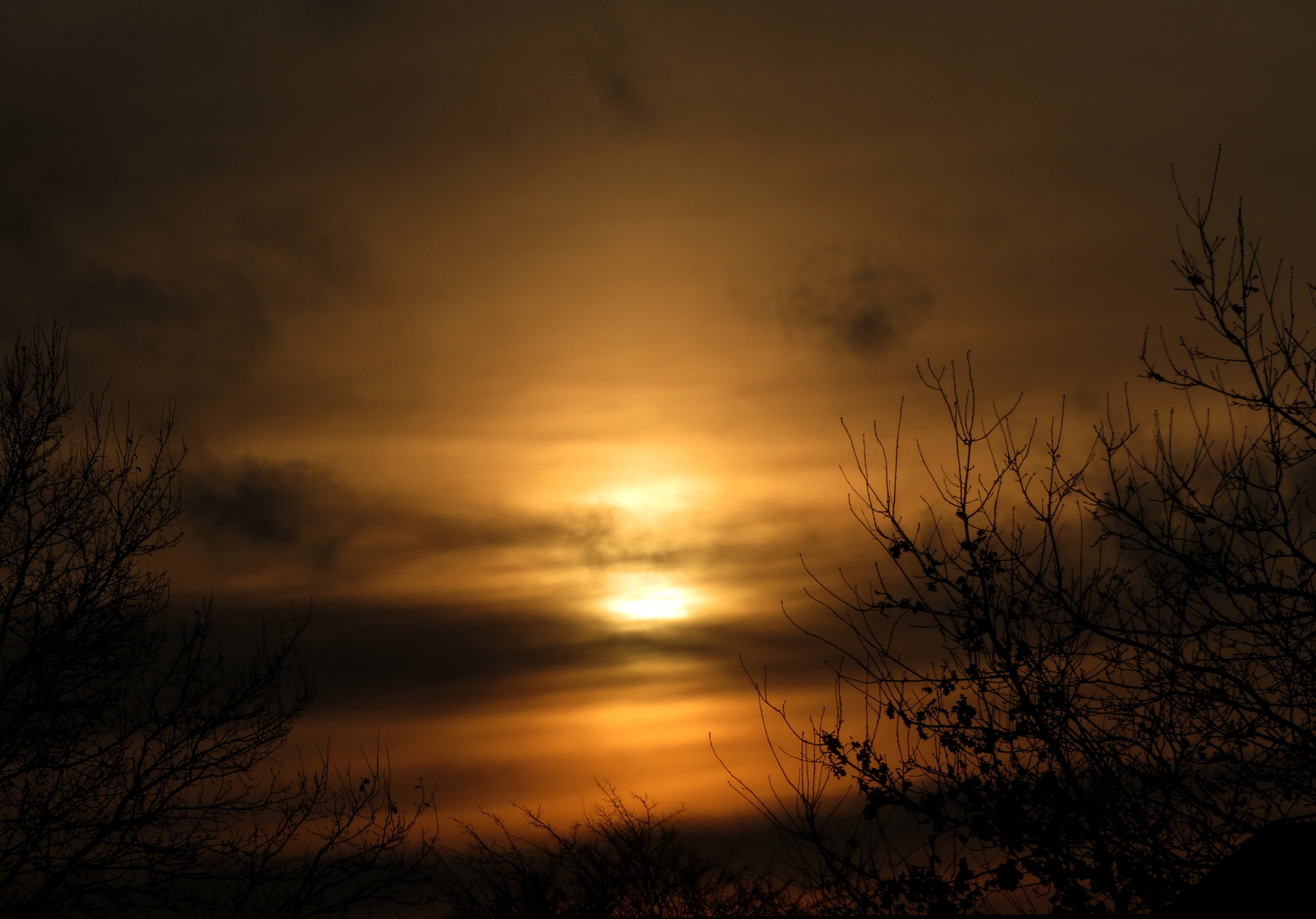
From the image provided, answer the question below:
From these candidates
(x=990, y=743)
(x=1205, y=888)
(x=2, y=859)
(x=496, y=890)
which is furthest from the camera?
(x=496, y=890)

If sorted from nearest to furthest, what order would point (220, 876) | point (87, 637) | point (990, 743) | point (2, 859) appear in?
point (990, 743), point (2, 859), point (87, 637), point (220, 876)

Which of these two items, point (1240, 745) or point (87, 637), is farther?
point (87, 637)

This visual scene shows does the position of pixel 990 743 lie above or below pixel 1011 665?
below

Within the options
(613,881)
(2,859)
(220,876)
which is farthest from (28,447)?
(613,881)

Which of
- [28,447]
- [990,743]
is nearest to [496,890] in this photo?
[28,447]

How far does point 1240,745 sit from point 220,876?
39.8 ft

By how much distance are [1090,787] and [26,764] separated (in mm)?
11479

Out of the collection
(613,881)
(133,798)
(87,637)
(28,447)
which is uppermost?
(28,447)

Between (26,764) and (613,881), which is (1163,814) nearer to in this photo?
(26,764)

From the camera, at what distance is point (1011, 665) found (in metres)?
8.05

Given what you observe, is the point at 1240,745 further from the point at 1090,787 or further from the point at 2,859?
the point at 2,859

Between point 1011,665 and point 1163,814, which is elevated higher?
point 1011,665

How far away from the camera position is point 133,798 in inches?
506

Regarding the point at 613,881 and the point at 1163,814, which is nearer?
the point at 1163,814
